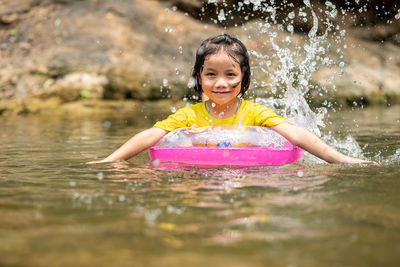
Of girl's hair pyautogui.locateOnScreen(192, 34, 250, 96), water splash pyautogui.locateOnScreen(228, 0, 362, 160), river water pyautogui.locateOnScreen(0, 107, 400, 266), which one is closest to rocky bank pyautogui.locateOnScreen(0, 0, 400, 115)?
water splash pyautogui.locateOnScreen(228, 0, 362, 160)

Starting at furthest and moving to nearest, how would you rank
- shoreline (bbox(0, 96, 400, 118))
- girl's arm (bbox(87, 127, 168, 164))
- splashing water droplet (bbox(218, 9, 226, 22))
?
splashing water droplet (bbox(218, 9, 226, 22))
shoreline (bbox(0, 96, 400, 118))
girl's arm (bbox(87, 127, 168, 164))

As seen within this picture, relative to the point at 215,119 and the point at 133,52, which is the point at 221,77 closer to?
the point at 215,119

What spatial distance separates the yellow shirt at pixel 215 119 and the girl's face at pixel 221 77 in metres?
0.16

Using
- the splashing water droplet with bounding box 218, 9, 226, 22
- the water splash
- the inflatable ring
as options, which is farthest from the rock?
the inflatable ring

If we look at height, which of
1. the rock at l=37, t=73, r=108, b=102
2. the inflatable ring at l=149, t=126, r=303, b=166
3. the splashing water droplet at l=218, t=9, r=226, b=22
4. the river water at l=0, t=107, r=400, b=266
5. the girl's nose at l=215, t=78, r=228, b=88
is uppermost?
the splashing water droplet at l=218, t=9, r=226, b=22

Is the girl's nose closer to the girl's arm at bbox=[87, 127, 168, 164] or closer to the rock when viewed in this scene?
the girl's arm at bbox=[87, 127, 168, 164]

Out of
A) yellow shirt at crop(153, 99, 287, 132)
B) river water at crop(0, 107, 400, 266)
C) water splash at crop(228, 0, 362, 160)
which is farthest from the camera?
water splash at crop(228, 0, 362, 160)

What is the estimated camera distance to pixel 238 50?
3758 mm

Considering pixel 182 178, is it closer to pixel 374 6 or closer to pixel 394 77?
pixel 394 77

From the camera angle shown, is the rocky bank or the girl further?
the rocky bank

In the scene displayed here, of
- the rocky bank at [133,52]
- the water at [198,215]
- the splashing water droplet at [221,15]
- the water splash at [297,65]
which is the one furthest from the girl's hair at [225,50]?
the splashing water droplet at [221,15]

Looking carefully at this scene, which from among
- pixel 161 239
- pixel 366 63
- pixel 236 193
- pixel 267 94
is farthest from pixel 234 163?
pixel 366 63

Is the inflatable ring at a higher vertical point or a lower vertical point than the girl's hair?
lower

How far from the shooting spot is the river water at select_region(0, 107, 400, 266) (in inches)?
59.8
